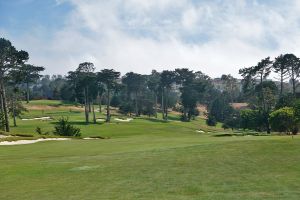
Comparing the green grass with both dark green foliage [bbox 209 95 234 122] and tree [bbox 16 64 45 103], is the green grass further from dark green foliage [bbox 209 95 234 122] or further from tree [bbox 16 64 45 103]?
dark green foliage [bbox 209 95 234 122]

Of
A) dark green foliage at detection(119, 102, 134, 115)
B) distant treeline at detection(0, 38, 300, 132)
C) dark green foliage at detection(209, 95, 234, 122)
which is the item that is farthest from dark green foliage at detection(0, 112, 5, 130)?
dark green foliage at detection(209, 95, 234, 122)

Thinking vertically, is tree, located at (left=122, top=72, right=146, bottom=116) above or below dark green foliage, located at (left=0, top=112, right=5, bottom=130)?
above

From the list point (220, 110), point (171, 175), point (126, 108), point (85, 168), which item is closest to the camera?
point (171, 175)

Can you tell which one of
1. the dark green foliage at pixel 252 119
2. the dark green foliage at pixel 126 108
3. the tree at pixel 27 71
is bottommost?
the dark green foliage at pixel 252 119

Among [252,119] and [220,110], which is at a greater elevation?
[220,110]

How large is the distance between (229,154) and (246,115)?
80400 mm

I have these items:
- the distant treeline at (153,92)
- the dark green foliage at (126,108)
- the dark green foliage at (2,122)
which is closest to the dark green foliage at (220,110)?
the distant treeline at (153,92)

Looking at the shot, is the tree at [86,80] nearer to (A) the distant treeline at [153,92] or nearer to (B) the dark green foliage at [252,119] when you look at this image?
(A) the distant treeline at [153,92]

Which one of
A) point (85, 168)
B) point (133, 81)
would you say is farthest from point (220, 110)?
point (85, 168)

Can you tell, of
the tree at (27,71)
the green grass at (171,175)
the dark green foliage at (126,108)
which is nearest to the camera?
the green grass at (171,175)

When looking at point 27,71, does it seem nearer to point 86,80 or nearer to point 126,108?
point 86,80

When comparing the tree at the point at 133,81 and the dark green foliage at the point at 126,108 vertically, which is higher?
the tree at the point at 133,81

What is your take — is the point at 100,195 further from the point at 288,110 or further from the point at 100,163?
the point at 288,110

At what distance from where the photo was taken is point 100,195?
46.9 ft
